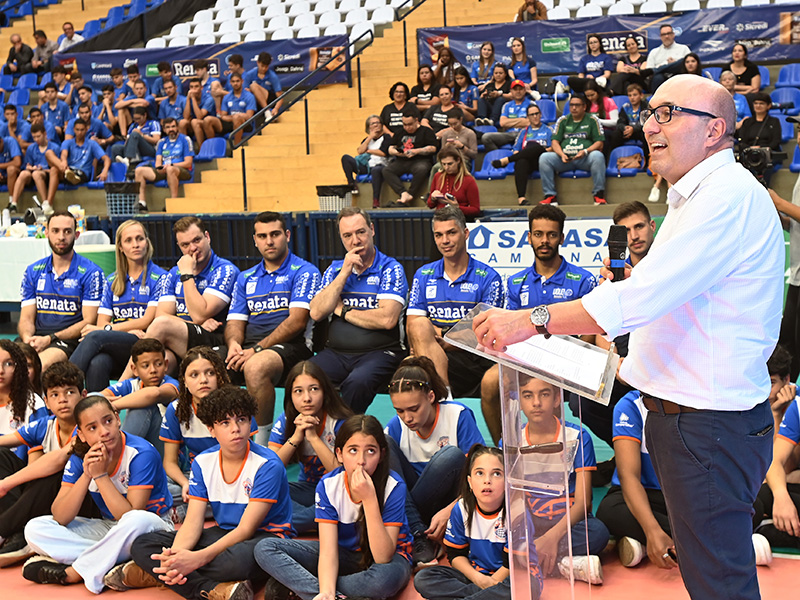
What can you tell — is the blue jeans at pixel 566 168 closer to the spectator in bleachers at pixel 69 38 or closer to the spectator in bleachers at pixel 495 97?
the spectator in bleachers at pixel 495 97

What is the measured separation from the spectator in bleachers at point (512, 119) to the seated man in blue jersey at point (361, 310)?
20.6ft

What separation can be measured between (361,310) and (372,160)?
6185 millimetres

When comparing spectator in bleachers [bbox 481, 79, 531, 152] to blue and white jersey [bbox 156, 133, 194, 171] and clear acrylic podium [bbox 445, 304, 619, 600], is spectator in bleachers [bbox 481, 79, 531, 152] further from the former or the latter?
clear acrylic podium [bbox 445, 304, 619, 600]

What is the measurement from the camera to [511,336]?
7.14 feet

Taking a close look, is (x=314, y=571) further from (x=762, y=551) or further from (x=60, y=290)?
(x=60, y=290)

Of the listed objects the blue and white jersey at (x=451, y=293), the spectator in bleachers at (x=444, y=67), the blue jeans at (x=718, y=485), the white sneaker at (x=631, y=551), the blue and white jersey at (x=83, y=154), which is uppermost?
the spectator in bleachers at (x=444, y=67)

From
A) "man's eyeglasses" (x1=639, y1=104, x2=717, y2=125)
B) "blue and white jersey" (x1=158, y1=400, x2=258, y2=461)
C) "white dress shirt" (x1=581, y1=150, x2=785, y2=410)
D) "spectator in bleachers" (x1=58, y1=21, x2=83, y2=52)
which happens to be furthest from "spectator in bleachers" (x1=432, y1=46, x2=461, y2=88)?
"white dress shirt" (x1=581, y1=150, x2=785, y2=410)

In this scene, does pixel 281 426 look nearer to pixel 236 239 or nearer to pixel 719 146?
pixel 719 146

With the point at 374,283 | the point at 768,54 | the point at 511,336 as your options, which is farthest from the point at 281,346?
the point at 768,54

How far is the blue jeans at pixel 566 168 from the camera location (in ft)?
34.2

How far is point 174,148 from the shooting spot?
44.6 feet

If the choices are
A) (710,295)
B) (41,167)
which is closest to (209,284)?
(710,295)

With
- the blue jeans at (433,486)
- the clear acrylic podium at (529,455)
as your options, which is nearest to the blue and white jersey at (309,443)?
the blue jeans at (433,486)

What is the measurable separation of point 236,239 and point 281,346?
4.11m
